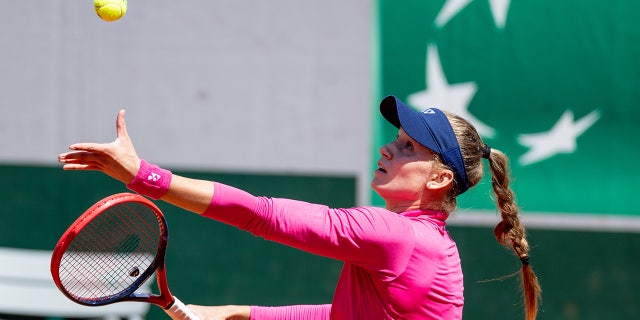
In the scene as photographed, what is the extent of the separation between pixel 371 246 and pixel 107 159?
657 mm

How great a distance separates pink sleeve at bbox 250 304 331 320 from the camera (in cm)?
274

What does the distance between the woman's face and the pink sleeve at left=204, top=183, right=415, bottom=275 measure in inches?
5.7

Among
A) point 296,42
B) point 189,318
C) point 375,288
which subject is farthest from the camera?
point 296,42

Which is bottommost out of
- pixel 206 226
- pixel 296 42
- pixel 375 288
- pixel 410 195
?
pixel 206 226

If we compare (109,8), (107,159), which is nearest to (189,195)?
(107,159)

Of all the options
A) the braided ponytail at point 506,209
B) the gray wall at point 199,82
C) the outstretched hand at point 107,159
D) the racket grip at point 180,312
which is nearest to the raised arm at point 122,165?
the outstretched hand at point 107,159

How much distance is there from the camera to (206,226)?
5523 mm

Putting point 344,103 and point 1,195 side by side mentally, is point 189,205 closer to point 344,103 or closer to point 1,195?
point 344,103

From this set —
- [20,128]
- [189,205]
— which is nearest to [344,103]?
[20,128]

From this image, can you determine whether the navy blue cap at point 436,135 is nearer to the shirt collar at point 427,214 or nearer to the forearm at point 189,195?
the shirt collar at point 427,214

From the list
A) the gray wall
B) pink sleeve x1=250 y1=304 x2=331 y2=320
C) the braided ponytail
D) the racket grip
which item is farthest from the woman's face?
the gray wall

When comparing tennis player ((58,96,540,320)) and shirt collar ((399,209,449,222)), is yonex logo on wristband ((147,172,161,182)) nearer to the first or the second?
tennis player ((58,96,540,320))

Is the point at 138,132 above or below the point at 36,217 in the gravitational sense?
above

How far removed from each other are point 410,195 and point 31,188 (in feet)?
12.1
